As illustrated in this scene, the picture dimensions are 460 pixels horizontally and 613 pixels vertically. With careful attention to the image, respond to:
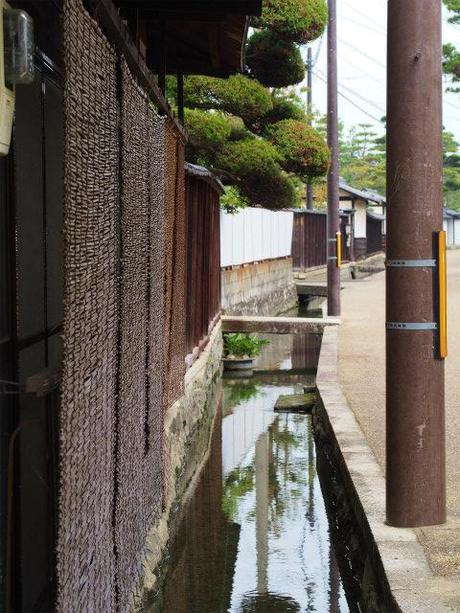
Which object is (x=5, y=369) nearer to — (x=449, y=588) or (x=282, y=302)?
(x=449, y=588)

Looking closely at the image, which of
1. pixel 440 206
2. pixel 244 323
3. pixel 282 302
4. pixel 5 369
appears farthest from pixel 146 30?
pixel 282 302

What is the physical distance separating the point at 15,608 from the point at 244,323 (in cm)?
1516

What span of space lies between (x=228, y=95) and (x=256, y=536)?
43.5ft

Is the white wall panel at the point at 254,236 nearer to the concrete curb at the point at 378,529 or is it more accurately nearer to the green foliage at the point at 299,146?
the green foliage at the point at 299,146

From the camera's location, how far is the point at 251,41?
22250 millimetres

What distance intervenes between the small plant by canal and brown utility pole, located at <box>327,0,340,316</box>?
888 cm

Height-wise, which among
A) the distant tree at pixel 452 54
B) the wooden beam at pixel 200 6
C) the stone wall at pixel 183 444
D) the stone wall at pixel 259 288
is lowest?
the stone wall at pixel 183 444

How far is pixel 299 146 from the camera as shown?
2283cm

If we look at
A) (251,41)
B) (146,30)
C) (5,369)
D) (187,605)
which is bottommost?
(187,605)

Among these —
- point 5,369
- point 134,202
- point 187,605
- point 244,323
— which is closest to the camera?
point 5,369

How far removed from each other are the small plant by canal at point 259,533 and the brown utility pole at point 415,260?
43.7 inches

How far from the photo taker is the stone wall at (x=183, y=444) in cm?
730

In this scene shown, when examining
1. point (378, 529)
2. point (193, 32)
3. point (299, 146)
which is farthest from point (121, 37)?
point (299, 146)

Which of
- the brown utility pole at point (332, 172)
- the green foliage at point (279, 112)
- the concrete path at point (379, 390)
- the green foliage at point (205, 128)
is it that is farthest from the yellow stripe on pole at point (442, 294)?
the green foliage at point (279, 112)
